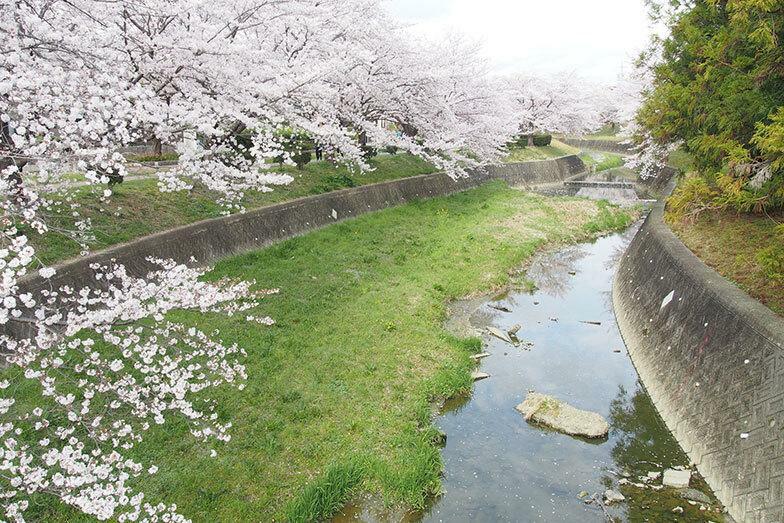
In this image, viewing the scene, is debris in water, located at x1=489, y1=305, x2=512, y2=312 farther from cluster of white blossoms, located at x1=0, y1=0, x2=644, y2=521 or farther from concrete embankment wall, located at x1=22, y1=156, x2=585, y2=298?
concrete embankment wall, located at x1=22, y1=156, x2=585, y2=298

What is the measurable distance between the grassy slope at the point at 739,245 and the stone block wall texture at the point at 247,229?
34.9 ft

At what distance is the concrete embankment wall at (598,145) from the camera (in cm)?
5806

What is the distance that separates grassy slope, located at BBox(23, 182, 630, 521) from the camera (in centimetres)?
692

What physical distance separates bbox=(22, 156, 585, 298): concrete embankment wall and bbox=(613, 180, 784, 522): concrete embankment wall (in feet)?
34.0

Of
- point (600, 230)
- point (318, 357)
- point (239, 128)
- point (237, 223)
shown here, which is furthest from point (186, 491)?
point (600, 230)

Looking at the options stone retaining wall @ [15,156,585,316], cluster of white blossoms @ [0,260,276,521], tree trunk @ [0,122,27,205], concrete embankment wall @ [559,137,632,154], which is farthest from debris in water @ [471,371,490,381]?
concrete embankment wall @ [559,137,632,154]

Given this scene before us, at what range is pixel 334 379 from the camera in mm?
9469

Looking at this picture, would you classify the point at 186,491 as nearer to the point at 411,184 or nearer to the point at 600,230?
the point at 411,184

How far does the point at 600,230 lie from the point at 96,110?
21.1m

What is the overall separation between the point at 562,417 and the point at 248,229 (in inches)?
406

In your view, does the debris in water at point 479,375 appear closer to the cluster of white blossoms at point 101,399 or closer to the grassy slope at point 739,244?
the cluster of white blossoms at point 101,399

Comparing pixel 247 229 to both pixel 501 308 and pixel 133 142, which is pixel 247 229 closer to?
pixel 133 142

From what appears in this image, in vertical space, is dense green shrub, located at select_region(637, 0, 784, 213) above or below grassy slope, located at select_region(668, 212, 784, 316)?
above

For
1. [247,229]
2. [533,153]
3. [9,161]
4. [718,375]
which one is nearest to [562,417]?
[718,375]
